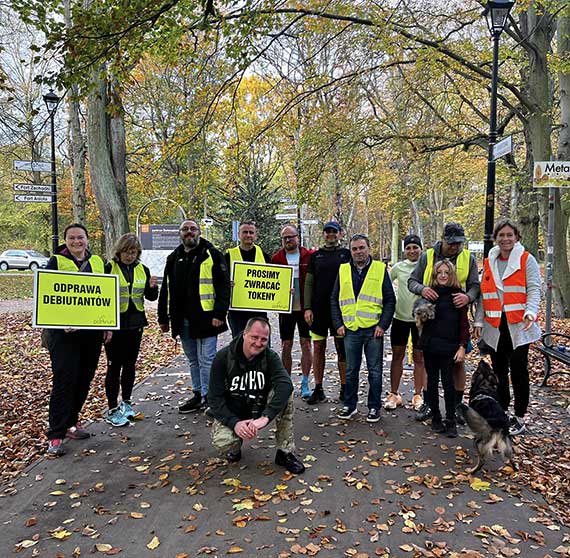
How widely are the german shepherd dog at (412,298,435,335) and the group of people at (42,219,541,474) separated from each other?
0.05 m

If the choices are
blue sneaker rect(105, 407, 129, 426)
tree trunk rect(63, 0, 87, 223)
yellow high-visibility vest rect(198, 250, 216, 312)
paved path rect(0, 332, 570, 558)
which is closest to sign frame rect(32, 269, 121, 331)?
yellow high-visibility vest rect(198, 250, 216, 312)

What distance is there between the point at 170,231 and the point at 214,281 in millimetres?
12891

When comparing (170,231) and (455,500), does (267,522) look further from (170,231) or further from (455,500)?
(170,231)

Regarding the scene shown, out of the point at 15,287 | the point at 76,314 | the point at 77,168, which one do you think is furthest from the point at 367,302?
the point at 15,287

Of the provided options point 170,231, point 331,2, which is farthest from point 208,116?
point 170,231

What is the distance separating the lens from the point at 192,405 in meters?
5.64

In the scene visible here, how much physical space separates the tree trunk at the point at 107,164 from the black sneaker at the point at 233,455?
6.02 meters

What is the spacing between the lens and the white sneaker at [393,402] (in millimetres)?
5543

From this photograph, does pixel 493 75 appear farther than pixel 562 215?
No

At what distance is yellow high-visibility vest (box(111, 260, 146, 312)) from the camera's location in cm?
504

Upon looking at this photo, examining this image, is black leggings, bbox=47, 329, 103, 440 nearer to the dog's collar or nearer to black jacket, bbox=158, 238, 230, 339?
black jacket, bbox=158, 238, 230, 339

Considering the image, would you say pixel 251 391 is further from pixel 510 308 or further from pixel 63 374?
pixel 510 308

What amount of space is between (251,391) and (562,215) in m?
11.1

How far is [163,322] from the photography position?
5.68m
